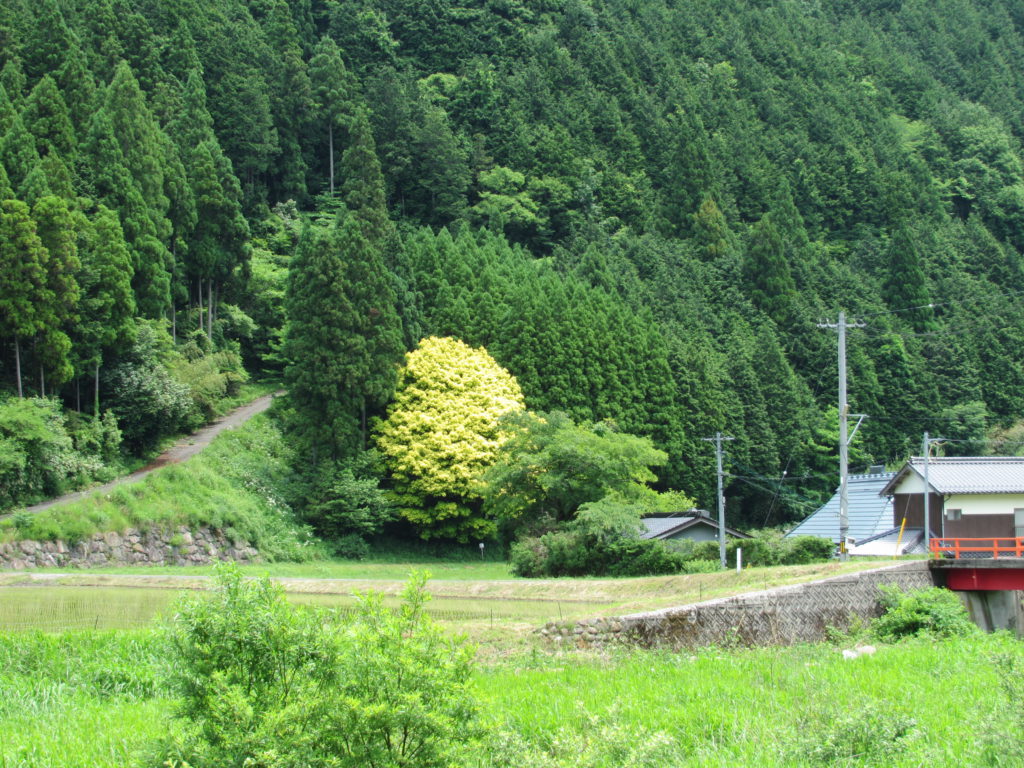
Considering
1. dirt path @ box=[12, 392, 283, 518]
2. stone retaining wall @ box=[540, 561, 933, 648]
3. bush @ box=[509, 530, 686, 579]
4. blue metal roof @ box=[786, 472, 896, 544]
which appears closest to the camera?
stone retaining wall @ box=[540, 561, 933, 648]

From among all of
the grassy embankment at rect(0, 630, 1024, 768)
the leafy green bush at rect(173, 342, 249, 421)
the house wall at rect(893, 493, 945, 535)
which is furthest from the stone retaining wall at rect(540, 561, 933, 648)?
the leafy green bush at rect(173, 342, 249, 421)

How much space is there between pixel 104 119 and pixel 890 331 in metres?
49.3

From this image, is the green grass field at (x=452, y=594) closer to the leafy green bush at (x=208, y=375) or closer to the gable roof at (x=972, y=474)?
the gable roof at (x=972, y=474)

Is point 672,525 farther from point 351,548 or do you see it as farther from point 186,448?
point 186,448

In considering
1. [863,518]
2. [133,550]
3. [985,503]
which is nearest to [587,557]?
[985,503]

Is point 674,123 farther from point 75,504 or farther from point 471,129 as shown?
point 75,504

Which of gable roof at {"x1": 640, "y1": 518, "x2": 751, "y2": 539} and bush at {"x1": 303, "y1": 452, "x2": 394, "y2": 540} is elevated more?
bush at {"x1": 303, "y1": 452, "x2": 394, "y2": 540}

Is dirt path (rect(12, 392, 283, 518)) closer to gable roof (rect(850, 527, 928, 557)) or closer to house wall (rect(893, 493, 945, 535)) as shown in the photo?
gable roof (rect(850, 527, 928, 557))

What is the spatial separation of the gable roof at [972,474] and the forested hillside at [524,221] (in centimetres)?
1743

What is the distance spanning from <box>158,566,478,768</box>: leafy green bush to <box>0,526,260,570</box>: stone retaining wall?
860 inches

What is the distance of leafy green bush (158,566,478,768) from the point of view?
6281mm

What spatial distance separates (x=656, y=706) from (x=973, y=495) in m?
25.6

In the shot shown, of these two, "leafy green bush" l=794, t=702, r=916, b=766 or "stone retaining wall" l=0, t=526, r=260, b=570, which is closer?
"leafy green bush" l=794, t=702, r=916, b=766

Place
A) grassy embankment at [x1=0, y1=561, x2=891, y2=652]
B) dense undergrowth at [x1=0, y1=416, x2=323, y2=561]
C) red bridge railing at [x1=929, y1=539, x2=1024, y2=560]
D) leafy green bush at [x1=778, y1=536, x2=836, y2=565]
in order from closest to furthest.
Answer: grassy embankment at [x1=0, y1=561, x2=891, y2=652] < red bridge railing at [x1=929, y1=539, x2=1024, y2=560] < leafy green bush at [x1=778, y1=536, x2=836, y2=565] < dense undergrowth at [x1=0, y1=416, x2=323, y2=561]
